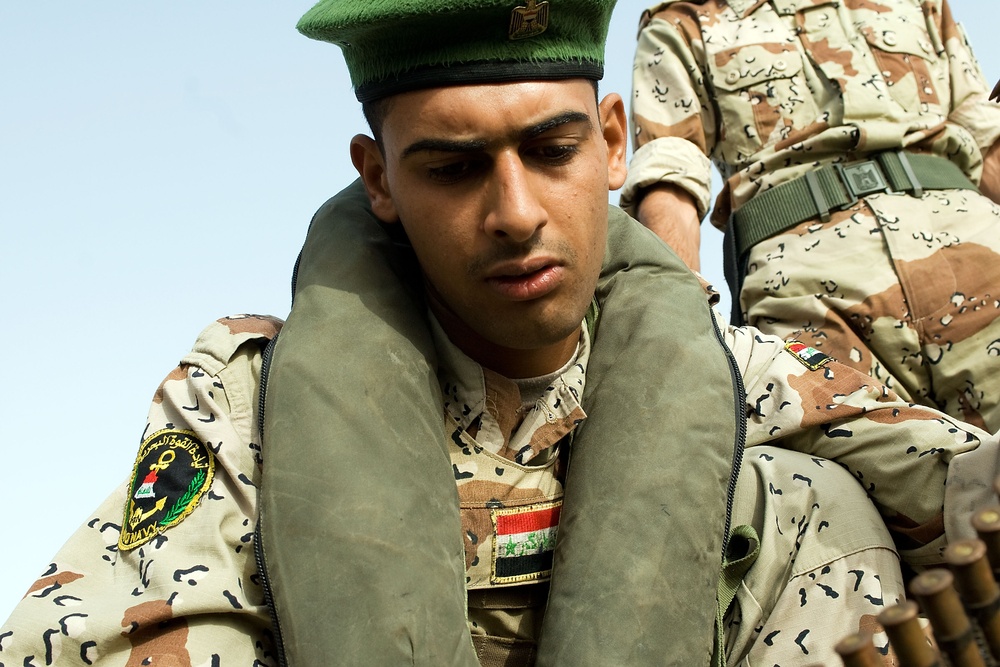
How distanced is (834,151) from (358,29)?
191 cm

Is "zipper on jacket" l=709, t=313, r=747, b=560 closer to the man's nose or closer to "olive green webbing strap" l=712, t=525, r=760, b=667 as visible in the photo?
"olive green webbing strap" l=712, t=525, r=760, b=667

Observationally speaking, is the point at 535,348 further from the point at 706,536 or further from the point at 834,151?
the point at 834,151

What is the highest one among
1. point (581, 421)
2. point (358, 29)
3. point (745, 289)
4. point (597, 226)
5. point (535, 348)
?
point (358, 29)

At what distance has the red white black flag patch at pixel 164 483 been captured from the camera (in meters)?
2.06

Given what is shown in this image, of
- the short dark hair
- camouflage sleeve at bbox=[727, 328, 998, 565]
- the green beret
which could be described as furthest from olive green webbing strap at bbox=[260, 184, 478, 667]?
camouflage sleeve at bbox=[727, 328, 998, 565]

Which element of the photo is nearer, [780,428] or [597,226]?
[597,226]

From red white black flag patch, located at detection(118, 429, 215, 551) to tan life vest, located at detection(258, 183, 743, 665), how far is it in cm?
16

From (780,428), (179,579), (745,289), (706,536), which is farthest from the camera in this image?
(745,289)

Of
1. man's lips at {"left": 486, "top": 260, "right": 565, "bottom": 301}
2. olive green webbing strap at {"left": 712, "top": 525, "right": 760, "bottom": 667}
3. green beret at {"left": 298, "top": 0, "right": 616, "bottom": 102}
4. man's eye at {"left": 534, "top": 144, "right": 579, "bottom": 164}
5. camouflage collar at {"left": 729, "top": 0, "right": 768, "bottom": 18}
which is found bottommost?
olive green webbing strap at {"left": 712, "top": 525, "right": 760, "bottom": 667}

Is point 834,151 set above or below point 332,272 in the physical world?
below

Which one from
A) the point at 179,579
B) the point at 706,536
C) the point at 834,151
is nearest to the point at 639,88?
the point at 834,151

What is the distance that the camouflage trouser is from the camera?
2180mm

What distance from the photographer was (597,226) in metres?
2.28

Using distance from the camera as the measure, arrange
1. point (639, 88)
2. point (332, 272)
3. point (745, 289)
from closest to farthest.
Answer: point (332, 272)
point (745, 289)
point (639, 88)
